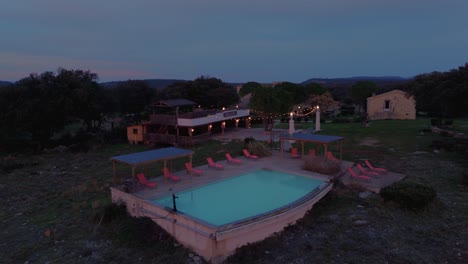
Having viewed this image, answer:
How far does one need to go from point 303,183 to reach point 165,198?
6915 mm

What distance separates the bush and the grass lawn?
29 centimetres

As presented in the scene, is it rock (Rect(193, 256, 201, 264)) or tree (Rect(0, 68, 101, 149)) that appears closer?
rock (Rect(193, 256, 201, 264))

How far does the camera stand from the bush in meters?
12.3

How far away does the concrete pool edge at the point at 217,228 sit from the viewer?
396 inches

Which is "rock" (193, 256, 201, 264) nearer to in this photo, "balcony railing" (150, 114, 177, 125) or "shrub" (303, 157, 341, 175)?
"shrub" (303, 157, 341, 175)

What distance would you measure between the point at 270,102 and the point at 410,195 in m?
21.8

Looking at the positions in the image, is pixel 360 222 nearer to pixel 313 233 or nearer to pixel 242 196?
pixel 313 233

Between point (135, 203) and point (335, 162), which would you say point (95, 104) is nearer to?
point (135, 203)

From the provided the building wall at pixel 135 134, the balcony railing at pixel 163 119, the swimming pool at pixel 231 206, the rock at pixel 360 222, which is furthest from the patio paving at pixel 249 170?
the building wall at pixel 135 134

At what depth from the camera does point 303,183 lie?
16.5m

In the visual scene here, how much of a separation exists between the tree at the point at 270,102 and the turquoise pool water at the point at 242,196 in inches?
625

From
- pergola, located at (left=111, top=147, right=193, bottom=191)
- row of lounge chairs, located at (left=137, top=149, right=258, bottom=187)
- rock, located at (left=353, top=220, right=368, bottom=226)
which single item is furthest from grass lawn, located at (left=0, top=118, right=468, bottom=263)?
pergola, located at (left=111, top=147, right=193, bottom=191)

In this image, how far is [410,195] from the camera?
12.4 meters

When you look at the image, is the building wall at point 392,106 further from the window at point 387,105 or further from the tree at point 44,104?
the tree at point 44,104
